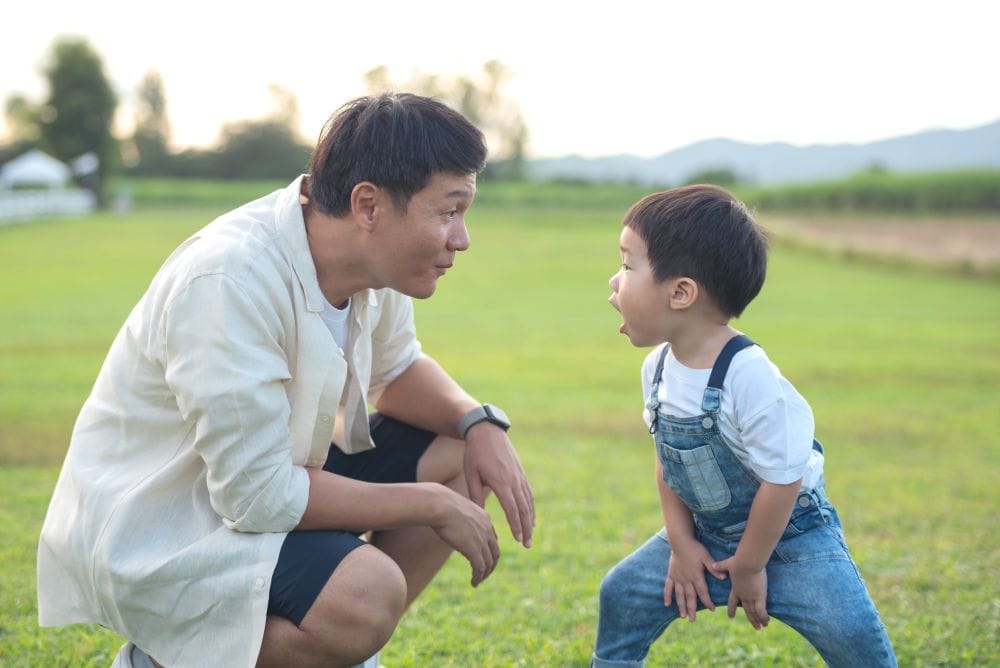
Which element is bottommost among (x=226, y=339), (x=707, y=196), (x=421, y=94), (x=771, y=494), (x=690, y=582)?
(x=690, y=582)

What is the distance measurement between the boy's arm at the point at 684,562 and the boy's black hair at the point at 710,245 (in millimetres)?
489

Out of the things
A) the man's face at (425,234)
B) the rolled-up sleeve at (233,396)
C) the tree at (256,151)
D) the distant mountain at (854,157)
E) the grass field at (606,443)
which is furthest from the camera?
the tree at (256,151)

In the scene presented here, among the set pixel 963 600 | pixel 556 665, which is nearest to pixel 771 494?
pixel 556 665

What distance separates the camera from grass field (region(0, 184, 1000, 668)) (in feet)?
10.4

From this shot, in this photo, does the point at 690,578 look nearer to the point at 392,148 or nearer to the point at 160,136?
the point at 392,148

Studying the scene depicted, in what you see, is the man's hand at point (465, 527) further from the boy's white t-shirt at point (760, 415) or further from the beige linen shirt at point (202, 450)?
the boy's white t-shirt at point (760, 415)

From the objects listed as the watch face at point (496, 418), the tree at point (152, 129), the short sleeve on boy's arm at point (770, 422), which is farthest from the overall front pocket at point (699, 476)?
the tree at point (152, 129)

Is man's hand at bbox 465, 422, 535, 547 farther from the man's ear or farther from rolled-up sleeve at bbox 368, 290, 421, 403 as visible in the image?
the man's ear

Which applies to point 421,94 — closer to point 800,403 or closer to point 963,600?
point 800,403

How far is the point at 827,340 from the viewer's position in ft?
39.5

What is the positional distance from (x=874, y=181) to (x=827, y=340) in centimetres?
1924

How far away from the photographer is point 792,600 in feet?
7.64

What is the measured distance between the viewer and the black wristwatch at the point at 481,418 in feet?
9.59

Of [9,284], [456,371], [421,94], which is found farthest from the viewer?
[9,284]
